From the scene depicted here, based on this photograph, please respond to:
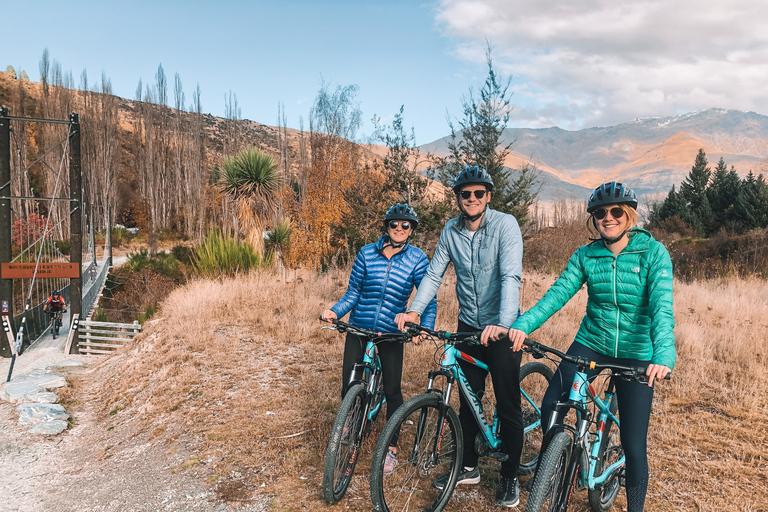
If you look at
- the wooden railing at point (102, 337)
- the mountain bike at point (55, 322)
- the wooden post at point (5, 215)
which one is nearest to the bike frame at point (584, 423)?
the wooden railing at point (102, 337)

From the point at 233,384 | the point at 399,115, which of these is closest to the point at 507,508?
the point at 233,384

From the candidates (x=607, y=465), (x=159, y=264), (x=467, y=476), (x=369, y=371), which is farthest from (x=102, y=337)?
(x=607, y=465)

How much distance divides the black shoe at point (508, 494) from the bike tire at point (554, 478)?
773mm

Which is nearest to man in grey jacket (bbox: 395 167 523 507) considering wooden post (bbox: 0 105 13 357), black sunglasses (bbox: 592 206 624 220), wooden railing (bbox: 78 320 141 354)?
black sunglasses (bbox: 592 206 624 220)

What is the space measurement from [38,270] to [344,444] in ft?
36.5

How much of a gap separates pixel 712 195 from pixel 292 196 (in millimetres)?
32171

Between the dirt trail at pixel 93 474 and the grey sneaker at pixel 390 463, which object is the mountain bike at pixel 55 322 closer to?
the dirt trail at pixel 93 474

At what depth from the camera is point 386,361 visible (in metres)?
3.59

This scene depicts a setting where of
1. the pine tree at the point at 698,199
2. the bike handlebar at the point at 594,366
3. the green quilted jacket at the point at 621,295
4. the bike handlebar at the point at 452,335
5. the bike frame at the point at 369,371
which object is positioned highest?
the pine tree at the point at 698,199

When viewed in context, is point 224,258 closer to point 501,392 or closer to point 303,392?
point 303,392

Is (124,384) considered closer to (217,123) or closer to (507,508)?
(507,508)

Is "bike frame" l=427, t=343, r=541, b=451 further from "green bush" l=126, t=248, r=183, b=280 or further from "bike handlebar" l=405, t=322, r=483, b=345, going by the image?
"green bush" l=126, t=248, r=183, b=280

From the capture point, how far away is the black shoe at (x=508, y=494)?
3229 mm

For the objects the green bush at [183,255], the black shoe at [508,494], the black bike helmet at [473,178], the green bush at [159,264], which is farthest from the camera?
the green bush at [183,255]
